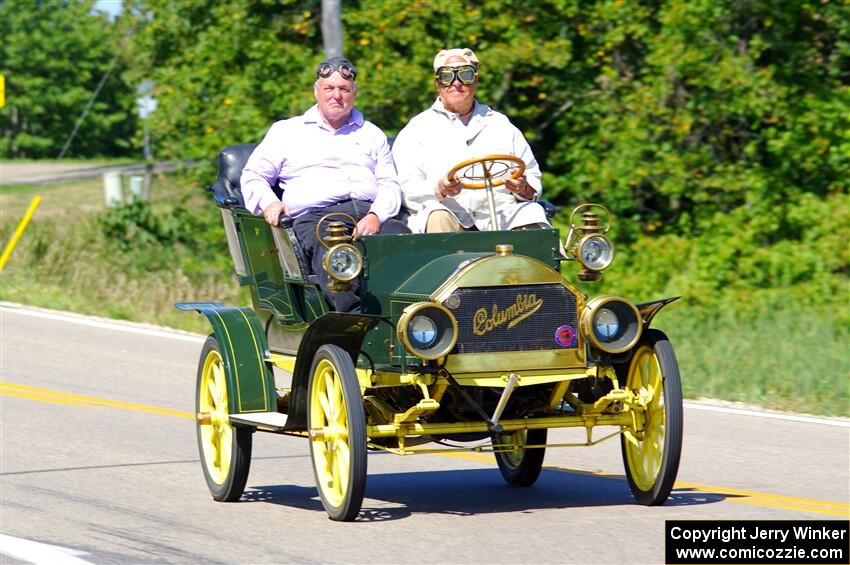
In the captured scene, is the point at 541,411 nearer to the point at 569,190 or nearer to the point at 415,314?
the point at 415,314

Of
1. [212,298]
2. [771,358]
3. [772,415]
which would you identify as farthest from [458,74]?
[212,298]

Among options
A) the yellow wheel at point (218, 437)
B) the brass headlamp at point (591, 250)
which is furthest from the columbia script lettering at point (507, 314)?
the yellow wheel at point (218, 437)

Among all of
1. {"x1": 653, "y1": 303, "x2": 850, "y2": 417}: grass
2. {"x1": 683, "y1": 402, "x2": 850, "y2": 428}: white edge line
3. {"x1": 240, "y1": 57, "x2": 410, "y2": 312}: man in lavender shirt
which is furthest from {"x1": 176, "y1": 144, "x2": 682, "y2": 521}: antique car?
{"x1": 653, "y1": 303, "x2": 850, "y2": 417}: grass

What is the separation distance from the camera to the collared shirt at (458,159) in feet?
25.6

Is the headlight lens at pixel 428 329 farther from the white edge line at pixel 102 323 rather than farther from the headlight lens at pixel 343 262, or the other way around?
the white edge line at pixel 102 323

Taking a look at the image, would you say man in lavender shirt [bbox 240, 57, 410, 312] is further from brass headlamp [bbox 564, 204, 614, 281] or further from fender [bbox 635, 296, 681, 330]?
fender [bbox 635, 296, 681, 330]

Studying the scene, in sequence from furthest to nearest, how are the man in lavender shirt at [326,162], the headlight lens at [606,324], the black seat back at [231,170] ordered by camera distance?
the black seat back at [231,170] < the man in lavender shirt at [326,162] < the headlight lens at [606,324]

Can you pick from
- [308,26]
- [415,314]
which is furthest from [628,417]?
[308,26]

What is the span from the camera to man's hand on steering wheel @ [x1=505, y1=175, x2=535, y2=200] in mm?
7688

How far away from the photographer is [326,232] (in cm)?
769

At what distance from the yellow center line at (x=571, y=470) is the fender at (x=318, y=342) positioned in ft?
6.55

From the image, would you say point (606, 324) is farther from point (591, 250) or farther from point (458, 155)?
point (458, 155)

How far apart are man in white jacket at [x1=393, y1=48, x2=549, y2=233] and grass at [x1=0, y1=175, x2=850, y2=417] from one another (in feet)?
13.0

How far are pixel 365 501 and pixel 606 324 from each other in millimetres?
1629
